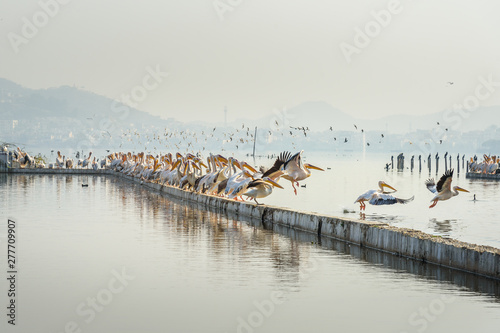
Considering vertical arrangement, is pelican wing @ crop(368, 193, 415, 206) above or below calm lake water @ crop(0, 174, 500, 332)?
above

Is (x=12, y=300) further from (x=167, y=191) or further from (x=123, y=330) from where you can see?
(x=167, y=191)

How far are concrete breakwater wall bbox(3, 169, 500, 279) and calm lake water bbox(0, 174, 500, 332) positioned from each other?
0.89 ft

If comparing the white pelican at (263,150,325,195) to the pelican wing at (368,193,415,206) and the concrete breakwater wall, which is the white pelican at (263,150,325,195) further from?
the pelican wing at (368,193,415,206)

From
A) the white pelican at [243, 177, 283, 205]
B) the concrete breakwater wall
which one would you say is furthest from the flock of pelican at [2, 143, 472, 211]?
the concrete breakwater wall

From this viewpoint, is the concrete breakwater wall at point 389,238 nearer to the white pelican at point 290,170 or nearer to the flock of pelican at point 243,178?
the flock of pelican at point 243,178

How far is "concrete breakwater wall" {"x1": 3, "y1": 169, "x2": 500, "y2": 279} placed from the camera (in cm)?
1182

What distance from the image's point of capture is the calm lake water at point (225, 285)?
9398mm

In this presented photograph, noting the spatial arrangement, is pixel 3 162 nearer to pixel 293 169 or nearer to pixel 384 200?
pixel 293 169

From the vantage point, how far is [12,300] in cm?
1023

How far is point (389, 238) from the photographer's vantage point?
14.3m

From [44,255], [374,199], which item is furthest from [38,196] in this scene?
[44,255]

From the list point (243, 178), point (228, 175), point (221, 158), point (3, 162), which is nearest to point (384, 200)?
point (243, 178)

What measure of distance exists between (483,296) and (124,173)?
37450 mm

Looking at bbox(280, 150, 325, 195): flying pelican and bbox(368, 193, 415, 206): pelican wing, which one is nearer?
bbox(280, 150, 325, 195): flying pelican
